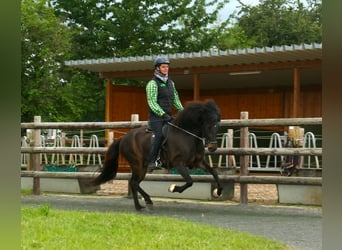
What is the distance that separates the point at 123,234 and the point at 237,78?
11228 millimetres

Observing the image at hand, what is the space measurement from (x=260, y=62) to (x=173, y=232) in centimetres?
829

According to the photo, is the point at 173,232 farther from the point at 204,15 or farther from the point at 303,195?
the point at 204,15

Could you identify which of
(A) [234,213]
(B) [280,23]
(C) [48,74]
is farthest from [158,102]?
(B) [280,23]

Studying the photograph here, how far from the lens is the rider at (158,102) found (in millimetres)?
7797

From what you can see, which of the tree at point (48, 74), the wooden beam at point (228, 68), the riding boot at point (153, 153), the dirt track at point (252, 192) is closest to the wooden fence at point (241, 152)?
the dirt track at point (252, 192)

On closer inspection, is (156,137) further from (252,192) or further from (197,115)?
(252,192)

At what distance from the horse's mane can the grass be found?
1878 mm

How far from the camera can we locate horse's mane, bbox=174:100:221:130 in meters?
7.68
